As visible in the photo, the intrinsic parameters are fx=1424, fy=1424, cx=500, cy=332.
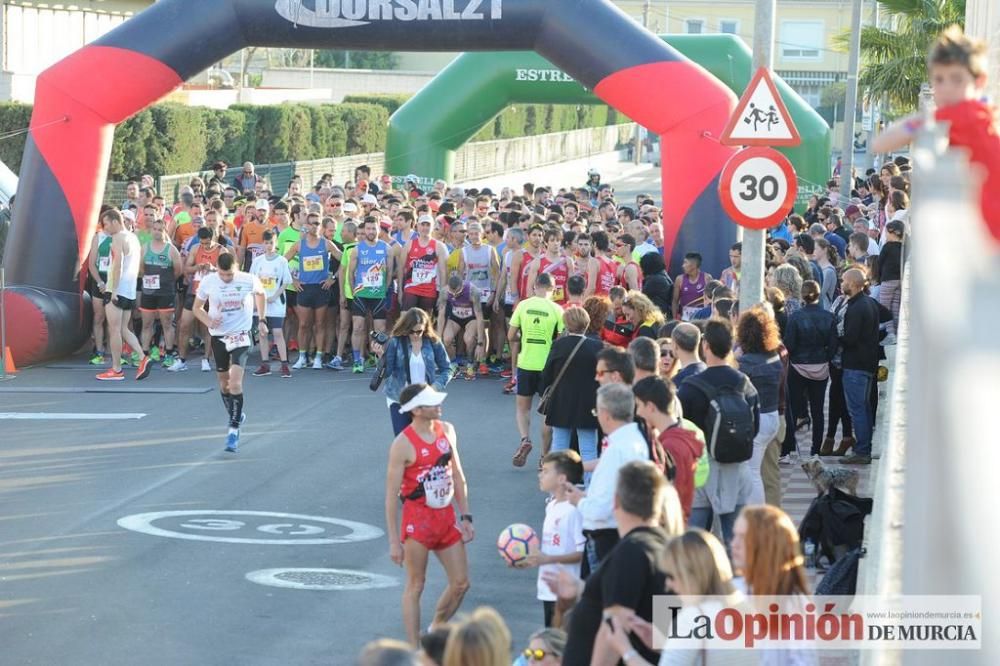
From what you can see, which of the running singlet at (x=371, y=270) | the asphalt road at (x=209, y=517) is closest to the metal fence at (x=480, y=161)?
the running singlet at (x=371, y=270)

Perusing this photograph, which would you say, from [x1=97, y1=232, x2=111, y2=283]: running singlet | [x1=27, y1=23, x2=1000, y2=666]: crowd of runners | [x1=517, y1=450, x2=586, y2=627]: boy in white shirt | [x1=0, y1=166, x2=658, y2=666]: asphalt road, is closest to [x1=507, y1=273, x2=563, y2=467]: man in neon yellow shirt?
[x1=27, y1=23, x2=1000, y2=666]: crowd of runners

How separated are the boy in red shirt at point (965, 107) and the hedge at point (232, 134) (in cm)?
2819

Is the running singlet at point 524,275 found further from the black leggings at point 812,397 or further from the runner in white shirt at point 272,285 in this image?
the black leggings at point 812,397

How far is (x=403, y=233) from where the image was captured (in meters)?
17.0

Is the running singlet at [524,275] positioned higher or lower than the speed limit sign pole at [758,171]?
lower

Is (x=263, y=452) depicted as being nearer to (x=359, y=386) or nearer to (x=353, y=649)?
(x=359, y=386)

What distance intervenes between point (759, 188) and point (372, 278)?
7840 mm

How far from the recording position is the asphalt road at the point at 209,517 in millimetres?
8055

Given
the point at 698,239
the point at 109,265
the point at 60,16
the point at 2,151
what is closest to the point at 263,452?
the point at 109,265

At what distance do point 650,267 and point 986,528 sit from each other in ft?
46.0

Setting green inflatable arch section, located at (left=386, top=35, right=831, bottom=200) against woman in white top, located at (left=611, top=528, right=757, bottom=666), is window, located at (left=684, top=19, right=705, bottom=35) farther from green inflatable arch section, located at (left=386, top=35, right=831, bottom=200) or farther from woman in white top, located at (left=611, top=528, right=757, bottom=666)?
woman in white top, located at (left=611, top=528, right=757, bottom=666)

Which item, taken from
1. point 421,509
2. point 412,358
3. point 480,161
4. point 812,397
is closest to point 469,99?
point 812,397

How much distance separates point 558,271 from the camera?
15.3 metres

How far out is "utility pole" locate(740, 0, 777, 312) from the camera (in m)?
10.0
